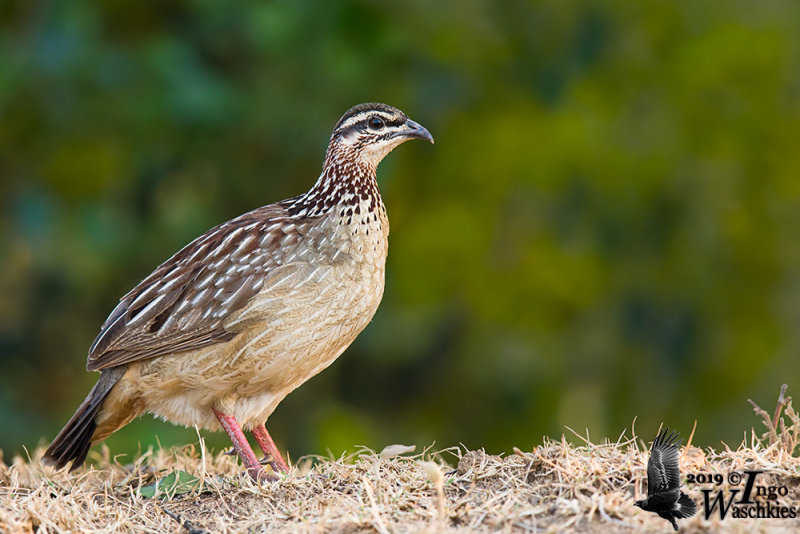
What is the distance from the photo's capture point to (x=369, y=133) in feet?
20.4

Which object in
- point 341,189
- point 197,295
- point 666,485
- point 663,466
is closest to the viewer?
point 666,485

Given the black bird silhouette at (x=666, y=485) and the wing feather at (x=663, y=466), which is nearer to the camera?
the black bird silhouette at (x=666, y=485)

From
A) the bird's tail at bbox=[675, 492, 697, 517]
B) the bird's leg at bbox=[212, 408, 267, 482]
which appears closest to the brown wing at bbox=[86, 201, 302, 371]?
the bird's leg at bbox=[212, 408, 267, 482]

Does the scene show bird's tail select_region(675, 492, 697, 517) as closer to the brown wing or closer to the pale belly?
the pale belly

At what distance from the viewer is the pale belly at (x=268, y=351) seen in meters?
5.55

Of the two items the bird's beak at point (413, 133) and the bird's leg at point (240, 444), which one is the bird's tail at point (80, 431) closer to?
the bird's leg at point (240, 444)

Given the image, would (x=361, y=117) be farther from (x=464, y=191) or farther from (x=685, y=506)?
(x=464, y=191)

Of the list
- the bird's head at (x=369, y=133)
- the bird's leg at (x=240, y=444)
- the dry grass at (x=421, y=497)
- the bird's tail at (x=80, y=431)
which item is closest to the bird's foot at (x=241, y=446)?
the bird's leg at (x=240, y=444)

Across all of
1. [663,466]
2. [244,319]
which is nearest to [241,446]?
[244,319]

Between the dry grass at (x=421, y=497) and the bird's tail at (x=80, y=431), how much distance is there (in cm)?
75

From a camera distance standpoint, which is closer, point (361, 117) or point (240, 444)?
point (240, 444)

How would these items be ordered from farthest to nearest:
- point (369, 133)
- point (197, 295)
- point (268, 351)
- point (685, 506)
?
point (369, 133)
point (197, 295)
point (268, 351)
point (685, 506)

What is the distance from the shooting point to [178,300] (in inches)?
227

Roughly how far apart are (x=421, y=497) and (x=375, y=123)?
2.68 metres
